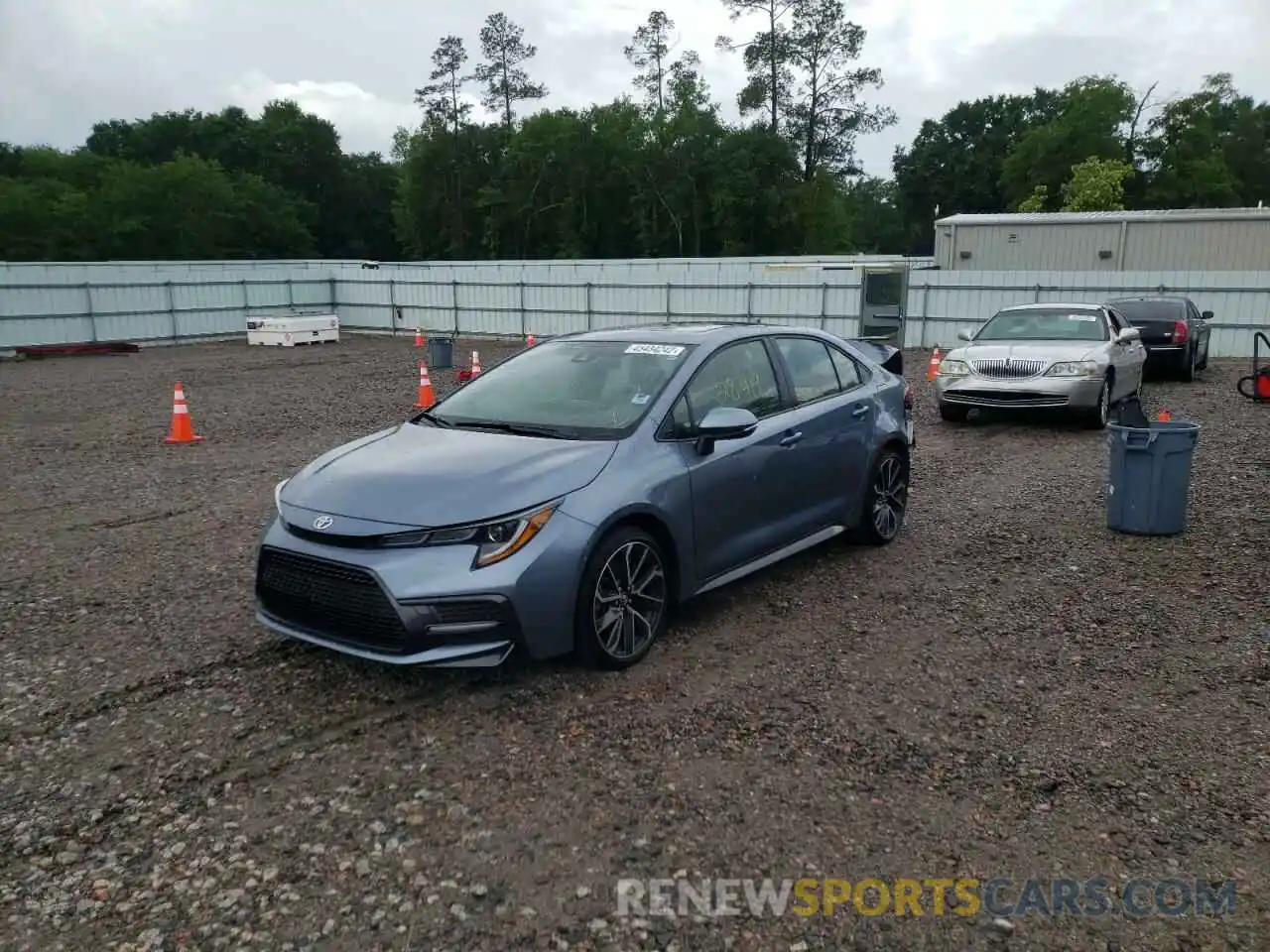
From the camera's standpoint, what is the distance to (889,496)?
22.7ft

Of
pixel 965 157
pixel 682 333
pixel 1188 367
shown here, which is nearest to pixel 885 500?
pixel 682 333

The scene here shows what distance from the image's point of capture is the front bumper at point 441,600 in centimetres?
417

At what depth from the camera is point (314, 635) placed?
14.6 feet

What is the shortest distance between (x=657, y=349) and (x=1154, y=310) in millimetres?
14146

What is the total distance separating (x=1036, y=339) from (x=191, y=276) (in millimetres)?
23593

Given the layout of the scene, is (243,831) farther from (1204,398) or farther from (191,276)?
(191,276)

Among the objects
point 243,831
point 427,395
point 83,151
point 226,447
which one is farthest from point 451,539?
point 83,151

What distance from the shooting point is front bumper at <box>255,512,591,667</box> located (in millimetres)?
4172

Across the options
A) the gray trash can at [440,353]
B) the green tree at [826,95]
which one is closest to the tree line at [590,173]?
the green tree at [826,95]

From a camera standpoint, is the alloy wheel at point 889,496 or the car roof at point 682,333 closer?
the car roof at point 682,333

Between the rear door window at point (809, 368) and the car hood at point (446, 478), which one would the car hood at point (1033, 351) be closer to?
the rear door window at point (809, 368)

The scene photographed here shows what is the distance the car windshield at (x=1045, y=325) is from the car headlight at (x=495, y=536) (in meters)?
9.82

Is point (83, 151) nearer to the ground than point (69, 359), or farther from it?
farther from it

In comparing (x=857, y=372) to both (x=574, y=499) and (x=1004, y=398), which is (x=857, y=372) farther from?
(x=1004, y=398)
